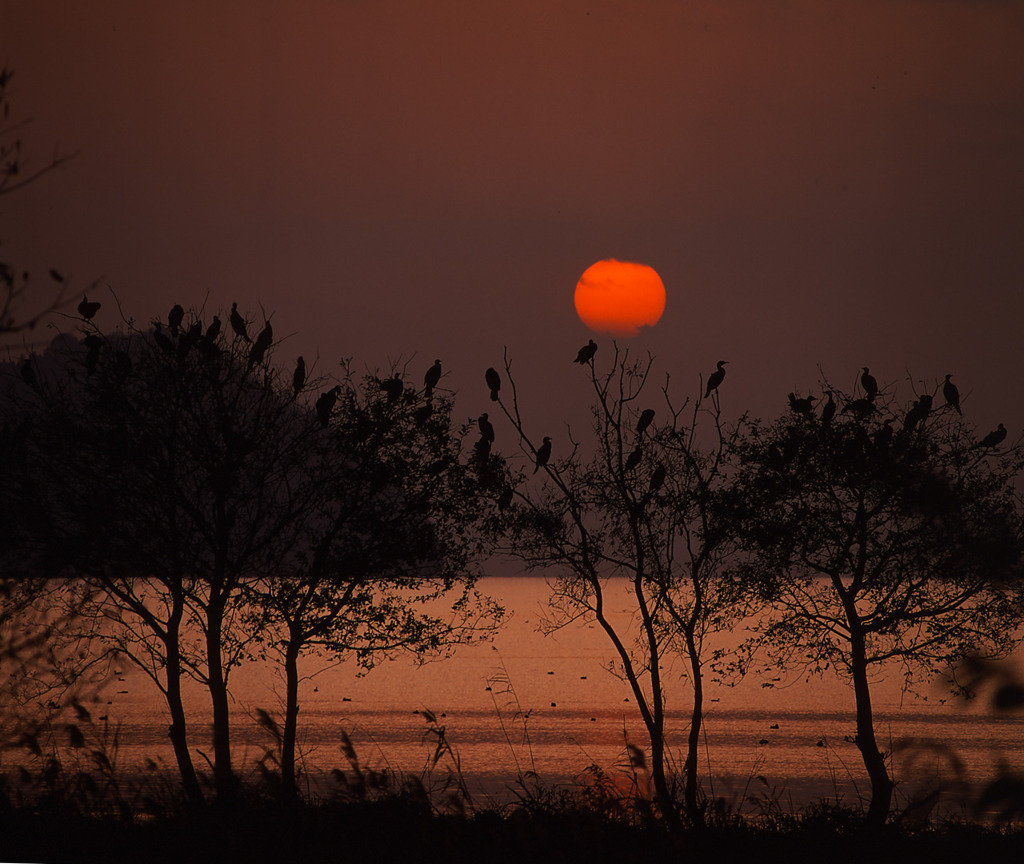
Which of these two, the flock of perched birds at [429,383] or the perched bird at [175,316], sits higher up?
the perched bird at [175,316]

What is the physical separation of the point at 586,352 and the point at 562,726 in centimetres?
3418

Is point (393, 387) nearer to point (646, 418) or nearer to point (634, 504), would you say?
point (634, 504)

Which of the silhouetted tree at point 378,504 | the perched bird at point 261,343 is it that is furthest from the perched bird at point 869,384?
the perched bird at point 261,343

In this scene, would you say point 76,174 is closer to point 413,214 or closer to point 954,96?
point 413,214

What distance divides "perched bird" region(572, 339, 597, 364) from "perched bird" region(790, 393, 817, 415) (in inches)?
136

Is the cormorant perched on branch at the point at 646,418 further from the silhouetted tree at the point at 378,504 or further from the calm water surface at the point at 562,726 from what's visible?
the calm water surface at the point at 562,726

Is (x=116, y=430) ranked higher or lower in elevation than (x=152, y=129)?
lower

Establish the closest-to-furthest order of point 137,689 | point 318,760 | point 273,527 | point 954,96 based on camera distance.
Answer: point 954,96 → point 273,527 → point 318,760 → point 137,689

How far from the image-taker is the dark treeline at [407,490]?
1025cm

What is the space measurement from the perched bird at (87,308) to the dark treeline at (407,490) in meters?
0.24

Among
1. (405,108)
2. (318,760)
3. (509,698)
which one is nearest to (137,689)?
(509,698)

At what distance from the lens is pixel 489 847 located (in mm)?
7301

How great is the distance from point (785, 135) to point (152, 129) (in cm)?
697

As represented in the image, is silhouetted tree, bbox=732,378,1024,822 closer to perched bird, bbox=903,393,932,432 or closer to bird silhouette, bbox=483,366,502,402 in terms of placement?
perched bird, bbox=903,393,932,432
